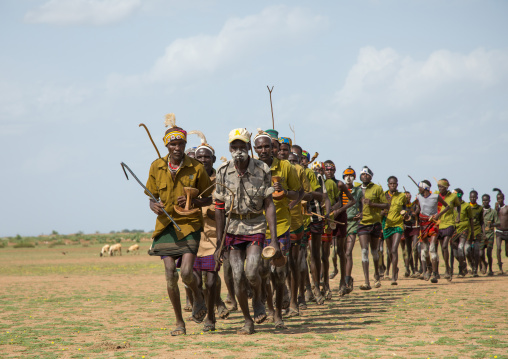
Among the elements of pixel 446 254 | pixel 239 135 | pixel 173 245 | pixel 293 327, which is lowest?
pixel 293 327

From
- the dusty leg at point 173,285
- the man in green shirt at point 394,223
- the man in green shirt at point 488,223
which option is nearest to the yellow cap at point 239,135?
the dusty leg at point 173,285

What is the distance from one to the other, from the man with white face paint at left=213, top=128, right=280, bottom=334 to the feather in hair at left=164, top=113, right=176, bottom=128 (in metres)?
1.01

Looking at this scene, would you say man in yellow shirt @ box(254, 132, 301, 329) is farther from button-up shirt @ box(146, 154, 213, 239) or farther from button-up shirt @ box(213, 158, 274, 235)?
button-up shirt @ box(146, 154, 213, 239)

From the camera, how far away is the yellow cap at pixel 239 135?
895cm

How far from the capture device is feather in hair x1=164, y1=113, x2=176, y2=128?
956 centimetres

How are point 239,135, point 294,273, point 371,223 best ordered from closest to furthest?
point 239,135 → point 294,273 → point 371,223

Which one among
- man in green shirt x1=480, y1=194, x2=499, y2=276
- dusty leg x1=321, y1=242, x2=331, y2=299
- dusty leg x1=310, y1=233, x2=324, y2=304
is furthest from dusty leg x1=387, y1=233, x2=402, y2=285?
man in green shirt x1=480, y1=194, x2=499, y2=276

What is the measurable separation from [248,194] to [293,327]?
205cm

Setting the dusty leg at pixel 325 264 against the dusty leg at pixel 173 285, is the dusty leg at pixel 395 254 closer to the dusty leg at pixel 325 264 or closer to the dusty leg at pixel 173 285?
the dusty leg at pixel 325 264

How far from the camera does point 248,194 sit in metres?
8.88

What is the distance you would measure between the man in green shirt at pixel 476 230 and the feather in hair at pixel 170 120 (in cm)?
1313

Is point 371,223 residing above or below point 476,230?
above

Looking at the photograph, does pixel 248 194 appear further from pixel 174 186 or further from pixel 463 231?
pixel 463 231

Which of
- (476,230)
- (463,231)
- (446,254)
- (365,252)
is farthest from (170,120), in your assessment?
(476,230)
